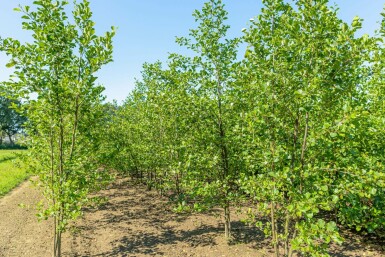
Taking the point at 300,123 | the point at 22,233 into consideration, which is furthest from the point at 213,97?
the point at 22,233

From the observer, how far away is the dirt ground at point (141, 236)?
1055cm

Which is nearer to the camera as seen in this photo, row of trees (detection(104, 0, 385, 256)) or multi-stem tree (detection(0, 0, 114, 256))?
row of trees (detection(104, 0, 385, 256))

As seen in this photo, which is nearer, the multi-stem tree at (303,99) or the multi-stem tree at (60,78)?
the multi-stem tree at (303,99)

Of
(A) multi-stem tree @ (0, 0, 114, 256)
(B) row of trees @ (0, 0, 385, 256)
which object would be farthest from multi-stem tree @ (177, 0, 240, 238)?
(A) multi-stem tree @ (0, 0, 114, 256)

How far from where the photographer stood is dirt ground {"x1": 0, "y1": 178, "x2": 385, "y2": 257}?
34.6 ft

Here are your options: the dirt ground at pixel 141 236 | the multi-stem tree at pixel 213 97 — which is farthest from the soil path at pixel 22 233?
the multi-stem tree at pixel 213 97

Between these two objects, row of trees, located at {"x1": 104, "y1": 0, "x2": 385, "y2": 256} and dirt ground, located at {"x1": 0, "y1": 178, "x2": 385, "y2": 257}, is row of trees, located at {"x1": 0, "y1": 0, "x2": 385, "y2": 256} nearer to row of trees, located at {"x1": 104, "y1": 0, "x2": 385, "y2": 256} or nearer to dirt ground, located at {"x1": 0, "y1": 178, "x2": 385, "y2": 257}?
row of trees, located at {"x1": 104, "y1": 0, "x2": 385, "y2": 256}

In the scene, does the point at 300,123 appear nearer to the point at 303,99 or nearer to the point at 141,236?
the point at 303,99

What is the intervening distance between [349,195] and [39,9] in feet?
27.5

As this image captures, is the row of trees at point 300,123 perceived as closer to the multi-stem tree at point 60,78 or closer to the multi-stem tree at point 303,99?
the multi-stem tree at point 303,99

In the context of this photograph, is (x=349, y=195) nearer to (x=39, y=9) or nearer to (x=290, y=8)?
(x=290, y=8)

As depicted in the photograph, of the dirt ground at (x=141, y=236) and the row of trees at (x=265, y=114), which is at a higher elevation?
the row of trees at (x=265, y=114)

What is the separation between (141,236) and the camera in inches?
484

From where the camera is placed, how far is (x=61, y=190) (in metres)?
7.11
